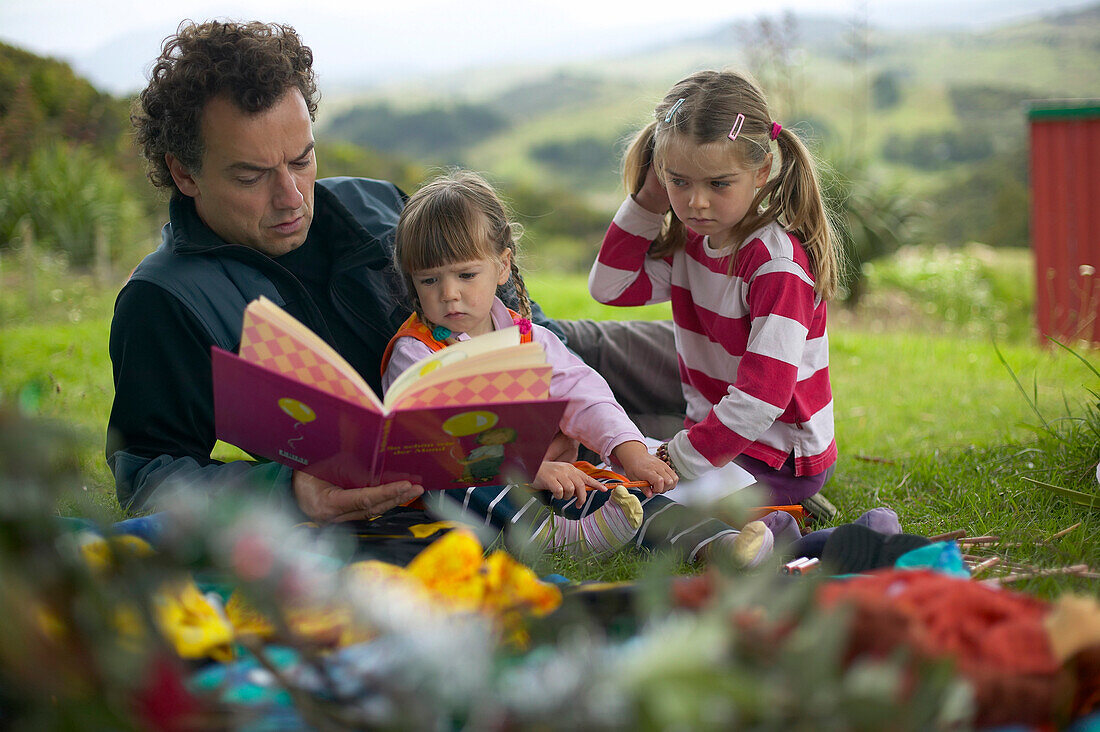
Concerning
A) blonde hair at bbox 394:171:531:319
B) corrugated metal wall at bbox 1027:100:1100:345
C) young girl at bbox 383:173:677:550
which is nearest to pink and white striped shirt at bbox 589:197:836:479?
young girl at bbox 383:173:677:550

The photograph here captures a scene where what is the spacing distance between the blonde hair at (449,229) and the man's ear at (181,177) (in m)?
0.62

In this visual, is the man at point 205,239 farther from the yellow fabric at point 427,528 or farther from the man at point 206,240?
the yellow fabric at point 427,528

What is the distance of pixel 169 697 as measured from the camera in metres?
0.86

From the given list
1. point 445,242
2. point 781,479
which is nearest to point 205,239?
point 445,242

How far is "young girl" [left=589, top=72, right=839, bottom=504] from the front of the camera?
2.48 m

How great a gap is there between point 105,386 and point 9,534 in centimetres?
429

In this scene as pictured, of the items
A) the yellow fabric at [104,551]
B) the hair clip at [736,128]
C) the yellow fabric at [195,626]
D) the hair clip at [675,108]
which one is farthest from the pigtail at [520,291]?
the yellow fabric at [195,626]

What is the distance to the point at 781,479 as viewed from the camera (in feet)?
9.06

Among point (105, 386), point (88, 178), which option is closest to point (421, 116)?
point (88, 178)

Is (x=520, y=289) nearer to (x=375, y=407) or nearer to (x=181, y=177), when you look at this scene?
(x=181, y=177)

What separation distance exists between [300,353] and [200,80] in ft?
3.55

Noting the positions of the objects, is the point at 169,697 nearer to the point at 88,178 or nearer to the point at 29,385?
the point at 29,385

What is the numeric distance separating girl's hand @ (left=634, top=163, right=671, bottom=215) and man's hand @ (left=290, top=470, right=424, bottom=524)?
53.0 inches

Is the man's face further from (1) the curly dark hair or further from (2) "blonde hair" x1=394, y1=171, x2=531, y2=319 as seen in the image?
(2) "blonde hair" x1=394, y1=171, x2=531, y2=319
